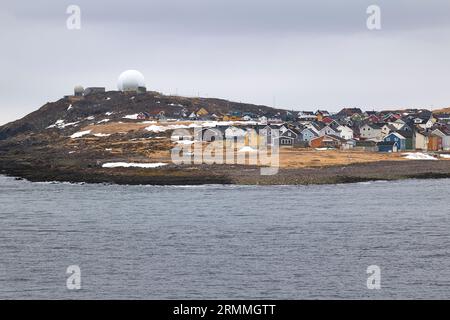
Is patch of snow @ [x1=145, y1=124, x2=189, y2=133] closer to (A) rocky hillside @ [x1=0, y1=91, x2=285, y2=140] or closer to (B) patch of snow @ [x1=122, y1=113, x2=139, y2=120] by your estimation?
(B) patch of snow @ [x1=122, y1=113, x2=139, y2=120]

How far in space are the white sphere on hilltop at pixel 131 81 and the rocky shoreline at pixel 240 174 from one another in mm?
74849

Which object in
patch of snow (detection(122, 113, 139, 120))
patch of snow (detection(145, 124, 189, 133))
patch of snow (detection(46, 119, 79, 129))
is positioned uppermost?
patch of snow (detection(122, 113, 139, 120))

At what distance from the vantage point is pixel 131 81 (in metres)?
164

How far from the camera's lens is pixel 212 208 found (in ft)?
188

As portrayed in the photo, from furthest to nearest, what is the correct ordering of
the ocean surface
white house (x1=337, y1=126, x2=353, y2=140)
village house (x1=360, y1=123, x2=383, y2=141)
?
village house (x1=360, y1=123, x2=383, y2=141) → white house (x1=337, y1=126, x2=353, y2=140) → the ocean surface

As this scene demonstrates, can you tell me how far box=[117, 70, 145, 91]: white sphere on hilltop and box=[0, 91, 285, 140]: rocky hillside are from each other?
8.87 ft

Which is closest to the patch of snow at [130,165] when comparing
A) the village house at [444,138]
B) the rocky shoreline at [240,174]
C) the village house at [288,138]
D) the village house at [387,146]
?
the rocky shoreline at [240,174]

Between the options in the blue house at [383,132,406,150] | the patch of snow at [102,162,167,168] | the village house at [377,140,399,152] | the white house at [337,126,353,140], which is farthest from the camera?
the white house at [337,126,353,140]

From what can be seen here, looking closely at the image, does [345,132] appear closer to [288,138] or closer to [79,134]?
[288,138]

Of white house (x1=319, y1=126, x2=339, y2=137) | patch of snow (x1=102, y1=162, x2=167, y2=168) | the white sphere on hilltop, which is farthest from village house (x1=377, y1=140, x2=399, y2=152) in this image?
the white sphere on hilltop

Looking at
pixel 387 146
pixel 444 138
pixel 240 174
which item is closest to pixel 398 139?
pixel 387 146

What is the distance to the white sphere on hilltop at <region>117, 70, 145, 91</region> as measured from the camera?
16362cm

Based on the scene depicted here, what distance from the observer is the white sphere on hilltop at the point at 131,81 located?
16362 cm

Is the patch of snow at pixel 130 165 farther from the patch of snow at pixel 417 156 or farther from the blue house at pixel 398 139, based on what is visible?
the blue house at pixel 398 139
